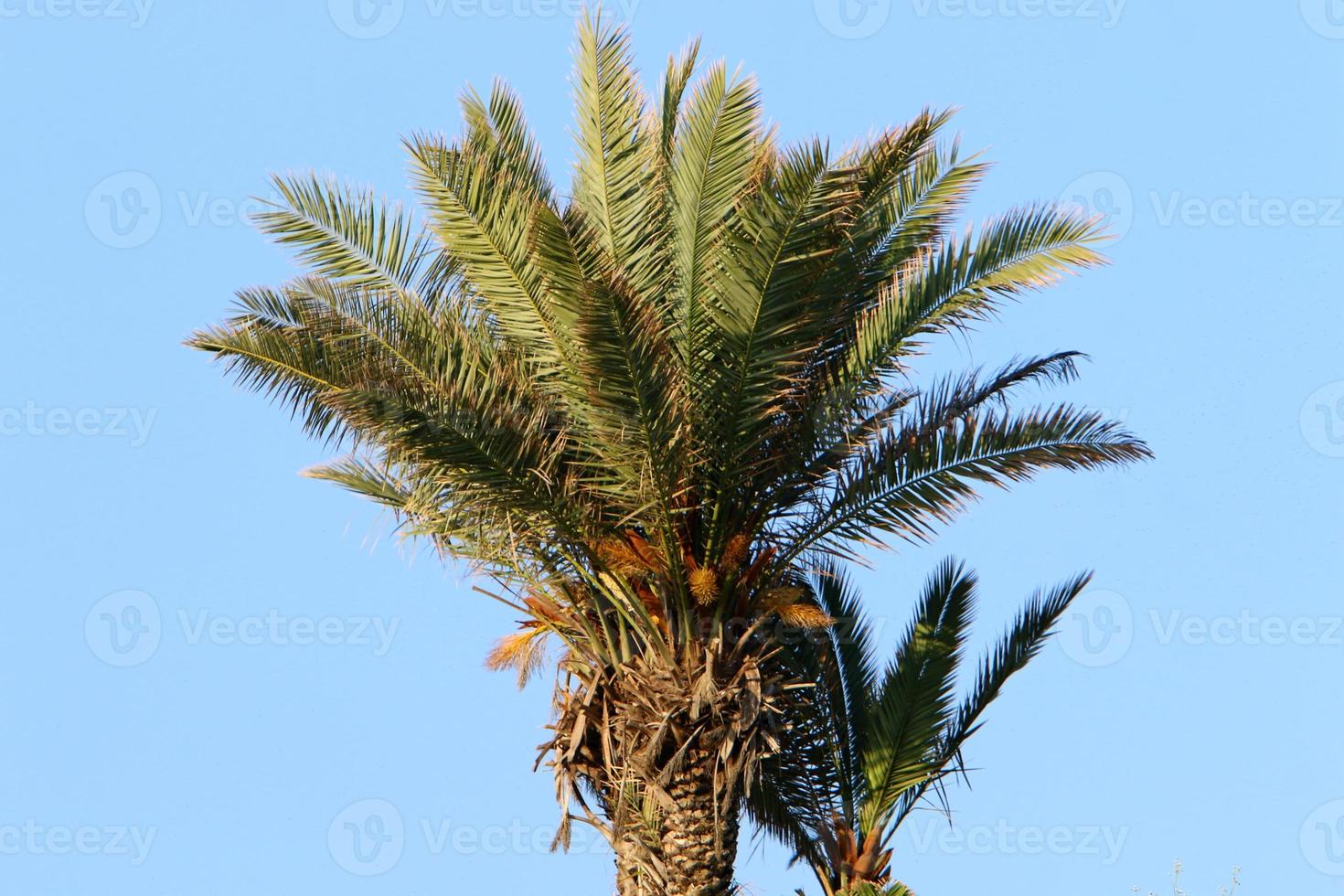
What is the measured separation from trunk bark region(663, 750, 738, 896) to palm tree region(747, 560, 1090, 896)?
62.6 inches

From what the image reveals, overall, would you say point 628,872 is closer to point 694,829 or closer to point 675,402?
point 694,829

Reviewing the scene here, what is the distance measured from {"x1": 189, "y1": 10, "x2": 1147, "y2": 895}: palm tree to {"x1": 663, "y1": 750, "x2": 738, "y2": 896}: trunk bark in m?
0.02

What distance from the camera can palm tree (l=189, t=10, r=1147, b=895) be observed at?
11.9 metres

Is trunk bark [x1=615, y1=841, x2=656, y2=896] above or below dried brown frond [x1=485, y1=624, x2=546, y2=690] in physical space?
below

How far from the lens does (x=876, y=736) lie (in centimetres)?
1444

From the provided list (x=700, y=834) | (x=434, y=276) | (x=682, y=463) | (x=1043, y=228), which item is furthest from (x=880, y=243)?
(x=700, y=834)

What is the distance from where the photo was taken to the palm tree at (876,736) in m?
14.3

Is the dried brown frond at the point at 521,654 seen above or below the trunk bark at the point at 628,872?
above

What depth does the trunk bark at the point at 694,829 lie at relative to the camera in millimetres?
12305

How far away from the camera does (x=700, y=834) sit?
1233 cm

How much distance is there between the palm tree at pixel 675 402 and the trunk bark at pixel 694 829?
0.06ft

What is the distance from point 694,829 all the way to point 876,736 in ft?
8.68

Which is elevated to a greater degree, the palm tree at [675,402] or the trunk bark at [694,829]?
the palm tree at [675,402]

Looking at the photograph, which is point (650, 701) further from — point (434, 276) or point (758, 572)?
point (434, 276)
